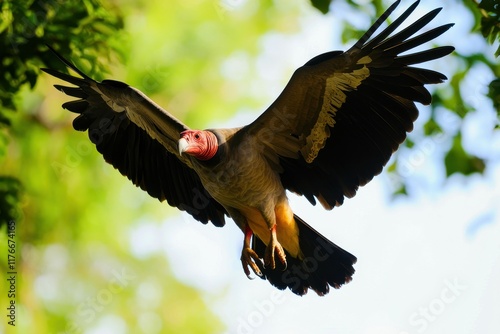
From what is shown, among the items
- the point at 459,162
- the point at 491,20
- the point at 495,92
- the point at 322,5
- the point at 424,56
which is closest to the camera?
the point at 424,56

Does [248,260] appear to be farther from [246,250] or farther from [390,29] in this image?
[390,29]

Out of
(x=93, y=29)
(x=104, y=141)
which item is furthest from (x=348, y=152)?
(x=93, y=29)

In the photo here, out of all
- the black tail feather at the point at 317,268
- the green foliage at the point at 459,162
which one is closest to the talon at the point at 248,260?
the black tail feather at the point at 317,268

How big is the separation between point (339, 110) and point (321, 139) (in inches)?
11.5

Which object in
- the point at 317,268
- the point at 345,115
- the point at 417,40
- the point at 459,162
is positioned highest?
the point at 459,162

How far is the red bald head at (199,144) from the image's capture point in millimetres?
6617

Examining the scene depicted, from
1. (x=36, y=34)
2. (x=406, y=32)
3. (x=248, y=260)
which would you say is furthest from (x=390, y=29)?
(x=36, y=34)

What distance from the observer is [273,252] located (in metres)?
6.88

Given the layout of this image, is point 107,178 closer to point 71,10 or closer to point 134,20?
point 134,20

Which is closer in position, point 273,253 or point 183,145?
point 183,145

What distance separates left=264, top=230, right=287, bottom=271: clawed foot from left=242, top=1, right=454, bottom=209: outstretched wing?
1.85 feet

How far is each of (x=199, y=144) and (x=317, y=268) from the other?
1743 mm

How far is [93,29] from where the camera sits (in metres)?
8.31

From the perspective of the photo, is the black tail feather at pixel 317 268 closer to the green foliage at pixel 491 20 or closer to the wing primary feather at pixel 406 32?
the wing primary feather at pixel 406 32
